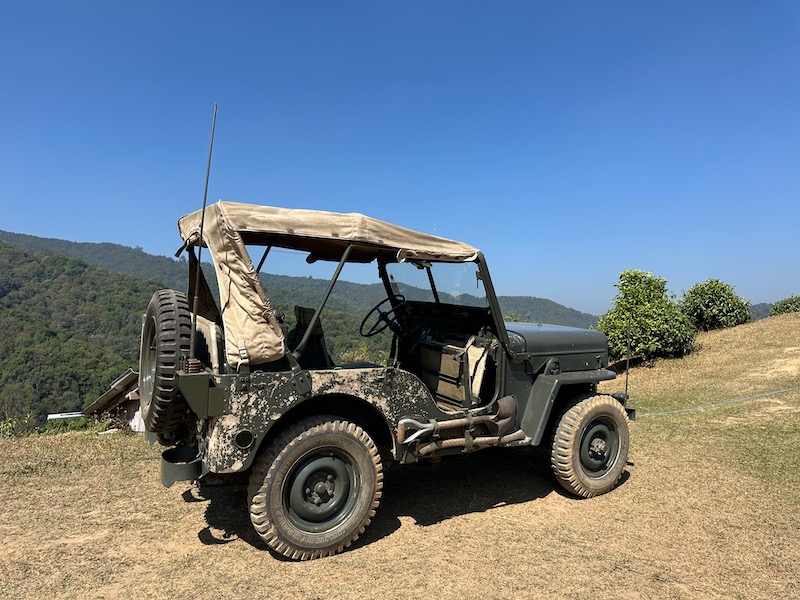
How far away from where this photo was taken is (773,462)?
19.1 feet

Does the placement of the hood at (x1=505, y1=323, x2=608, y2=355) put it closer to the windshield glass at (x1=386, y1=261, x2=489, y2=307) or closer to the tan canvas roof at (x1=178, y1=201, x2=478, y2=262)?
the windshield glass at (x1=386, y1=261, x2=489, y2=307)

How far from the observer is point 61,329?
1673 inches

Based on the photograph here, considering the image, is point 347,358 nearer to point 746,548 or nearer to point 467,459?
point 467,459

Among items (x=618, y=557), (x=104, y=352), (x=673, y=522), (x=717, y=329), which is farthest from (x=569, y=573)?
(x=104, y=352)

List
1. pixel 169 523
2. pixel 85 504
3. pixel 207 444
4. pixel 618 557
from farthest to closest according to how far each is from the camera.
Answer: pixel 85 504 < pixel 169 523 < pixel 618 557 < pixel 207 444

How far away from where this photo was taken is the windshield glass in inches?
185

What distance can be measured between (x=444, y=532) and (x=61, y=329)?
47997 mm

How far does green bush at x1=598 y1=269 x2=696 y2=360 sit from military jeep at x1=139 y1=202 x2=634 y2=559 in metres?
9.77

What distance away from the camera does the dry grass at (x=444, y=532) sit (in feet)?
10.7

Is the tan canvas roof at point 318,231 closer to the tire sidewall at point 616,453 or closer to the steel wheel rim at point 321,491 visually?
the steel wheel rim at point 321,491

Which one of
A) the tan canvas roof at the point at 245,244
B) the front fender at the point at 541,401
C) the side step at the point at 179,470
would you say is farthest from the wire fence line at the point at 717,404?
the side step at the point at 179,470

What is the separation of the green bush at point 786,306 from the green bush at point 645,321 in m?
11.5

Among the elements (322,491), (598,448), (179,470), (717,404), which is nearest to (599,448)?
(598,448)

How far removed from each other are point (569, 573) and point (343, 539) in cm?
159
